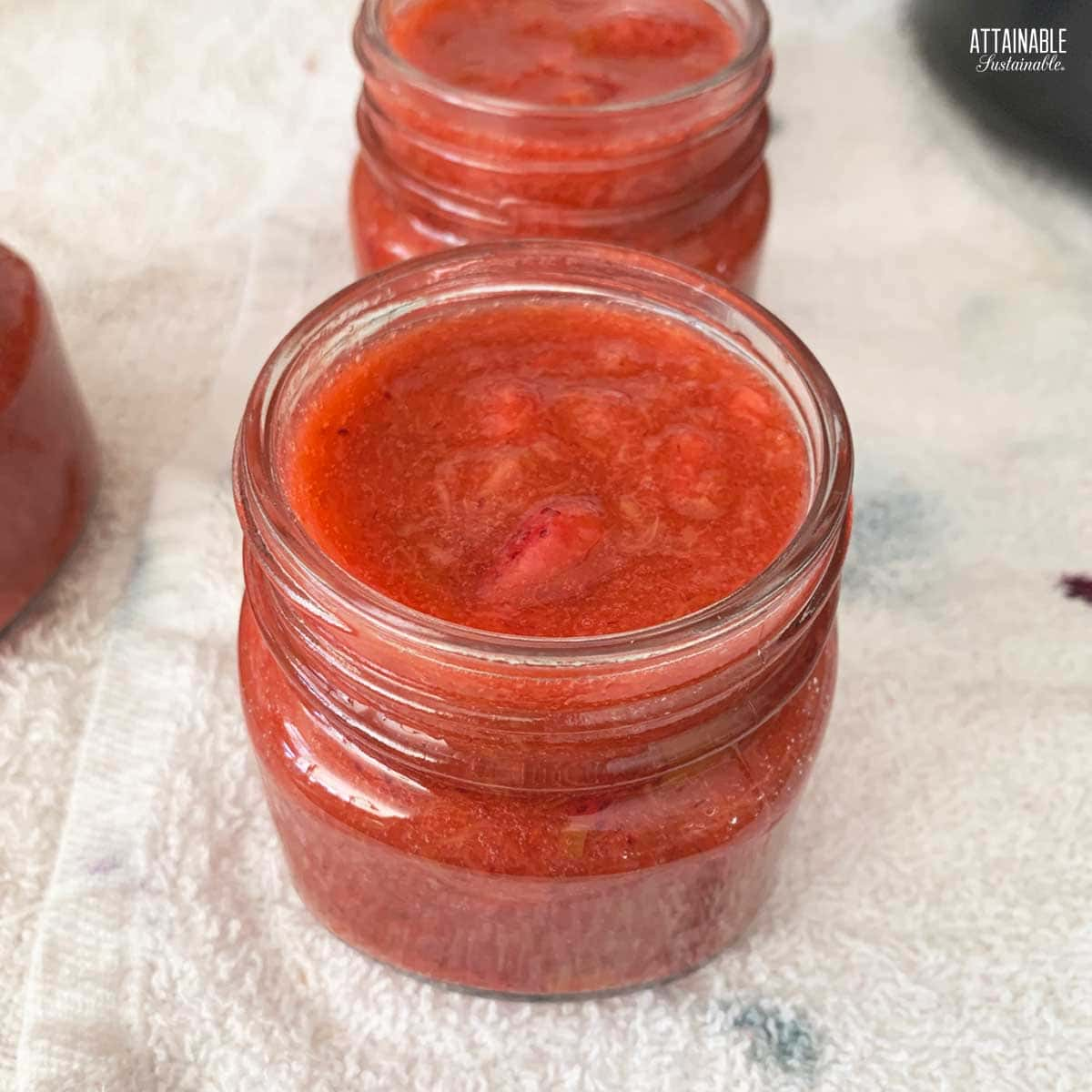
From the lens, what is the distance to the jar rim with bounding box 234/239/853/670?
684 millimetres

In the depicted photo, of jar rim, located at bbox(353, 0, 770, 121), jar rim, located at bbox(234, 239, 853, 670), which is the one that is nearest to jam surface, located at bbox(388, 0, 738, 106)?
jar rim, located at bbox(353, 0, 770, 121)

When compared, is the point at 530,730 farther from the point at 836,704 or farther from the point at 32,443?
the point at 32,443

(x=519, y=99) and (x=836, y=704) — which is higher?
(x=519, y=99)

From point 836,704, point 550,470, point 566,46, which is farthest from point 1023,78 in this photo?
point 550,470

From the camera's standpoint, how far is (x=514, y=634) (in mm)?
734

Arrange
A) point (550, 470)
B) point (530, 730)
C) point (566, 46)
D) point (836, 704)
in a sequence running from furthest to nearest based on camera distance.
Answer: point (566, 46) → point (836, 704) → point (550, 470) → point (530, 730)

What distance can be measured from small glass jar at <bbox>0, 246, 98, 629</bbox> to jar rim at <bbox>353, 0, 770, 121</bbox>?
0.34m

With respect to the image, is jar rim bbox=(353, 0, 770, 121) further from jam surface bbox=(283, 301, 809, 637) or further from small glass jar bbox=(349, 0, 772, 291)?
jam surface bbox=(283, 301, 809, 637)

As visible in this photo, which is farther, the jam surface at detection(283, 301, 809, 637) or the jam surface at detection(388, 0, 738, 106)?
the jam surface at detection(388, 0, 738, 106)

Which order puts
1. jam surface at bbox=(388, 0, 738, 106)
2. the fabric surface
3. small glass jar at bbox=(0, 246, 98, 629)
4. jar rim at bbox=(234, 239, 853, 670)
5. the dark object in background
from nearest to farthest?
jar rim at bbox=(234, 239, 853, 670) < the fabric surface < small glass jar at bbox=(0, 246, 98, 629) < jam surface at bbox=(388, 0, 738, 106) < the dark object in background

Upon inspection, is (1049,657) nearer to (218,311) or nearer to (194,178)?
(218,311)

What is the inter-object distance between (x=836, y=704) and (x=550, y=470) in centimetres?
36

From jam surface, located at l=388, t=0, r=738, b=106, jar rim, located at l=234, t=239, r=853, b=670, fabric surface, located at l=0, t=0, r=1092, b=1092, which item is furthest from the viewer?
jam surface, located at l=388, t=0, r=738, b=106

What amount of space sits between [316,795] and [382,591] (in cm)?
13
